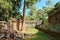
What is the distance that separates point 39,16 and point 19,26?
29.0 metres

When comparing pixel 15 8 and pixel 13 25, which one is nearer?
pixel 13 25

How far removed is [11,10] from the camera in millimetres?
28125

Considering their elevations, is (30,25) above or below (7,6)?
below

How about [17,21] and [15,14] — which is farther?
[15,14]

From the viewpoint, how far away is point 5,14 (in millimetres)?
28828

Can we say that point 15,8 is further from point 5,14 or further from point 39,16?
point 39,16

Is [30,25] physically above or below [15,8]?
below

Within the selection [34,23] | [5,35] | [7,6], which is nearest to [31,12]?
[34,23]

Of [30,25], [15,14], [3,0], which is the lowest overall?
[30,25]

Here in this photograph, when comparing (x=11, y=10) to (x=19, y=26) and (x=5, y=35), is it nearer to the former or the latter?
(x=19, y=26)

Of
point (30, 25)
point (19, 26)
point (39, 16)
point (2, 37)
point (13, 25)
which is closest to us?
point (2, 37)

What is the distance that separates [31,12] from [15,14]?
2841 centimetres

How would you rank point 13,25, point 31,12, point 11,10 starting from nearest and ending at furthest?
point 13,25 → point 11,10 → point 31,12

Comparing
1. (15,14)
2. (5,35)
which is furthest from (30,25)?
(5,35)
